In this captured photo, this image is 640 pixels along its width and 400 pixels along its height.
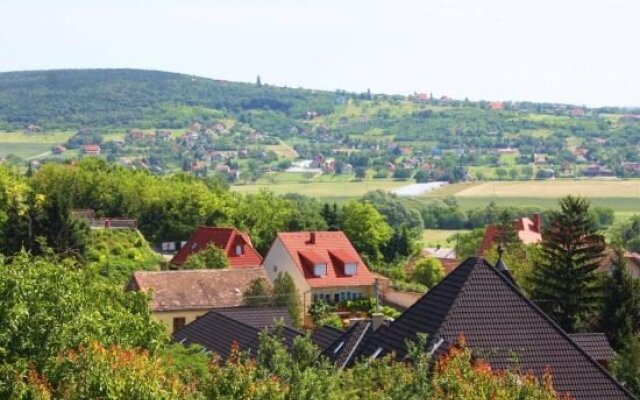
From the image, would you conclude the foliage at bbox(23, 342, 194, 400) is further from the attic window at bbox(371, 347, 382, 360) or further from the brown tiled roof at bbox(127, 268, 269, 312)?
the brown tiled roof at bbox(127, 268, 269, 312)

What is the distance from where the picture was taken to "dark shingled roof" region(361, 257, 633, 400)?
24203mm

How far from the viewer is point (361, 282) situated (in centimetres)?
5622

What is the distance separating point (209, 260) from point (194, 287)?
33.1ft

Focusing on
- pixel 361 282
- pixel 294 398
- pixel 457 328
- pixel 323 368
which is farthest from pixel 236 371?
pixel 361 282

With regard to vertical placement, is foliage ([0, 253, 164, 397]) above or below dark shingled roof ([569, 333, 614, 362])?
above

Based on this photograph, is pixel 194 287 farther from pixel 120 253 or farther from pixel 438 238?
pixel 438 238

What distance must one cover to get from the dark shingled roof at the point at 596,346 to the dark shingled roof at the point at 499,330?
7309 mm

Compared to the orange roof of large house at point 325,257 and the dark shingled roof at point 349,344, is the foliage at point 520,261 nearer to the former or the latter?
the orange roof of large house at point 325,257

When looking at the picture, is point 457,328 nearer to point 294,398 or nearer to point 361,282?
point 294,398

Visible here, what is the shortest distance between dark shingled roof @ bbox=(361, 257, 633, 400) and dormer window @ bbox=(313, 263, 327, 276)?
2993cm

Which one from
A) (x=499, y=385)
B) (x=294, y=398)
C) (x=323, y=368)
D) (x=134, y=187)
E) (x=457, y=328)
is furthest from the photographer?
(x=134, y=187)

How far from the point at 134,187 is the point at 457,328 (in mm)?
62337

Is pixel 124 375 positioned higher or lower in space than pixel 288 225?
higher

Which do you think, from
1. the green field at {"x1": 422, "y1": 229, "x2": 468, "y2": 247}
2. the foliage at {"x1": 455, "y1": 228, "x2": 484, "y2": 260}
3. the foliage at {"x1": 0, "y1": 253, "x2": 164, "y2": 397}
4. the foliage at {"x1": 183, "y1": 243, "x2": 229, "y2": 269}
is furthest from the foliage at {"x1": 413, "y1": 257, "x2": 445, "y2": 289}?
the green field at {"x1": 422, "y1": 229, "x2": 468, "y2": 247}
